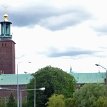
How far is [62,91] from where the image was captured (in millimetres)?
108312

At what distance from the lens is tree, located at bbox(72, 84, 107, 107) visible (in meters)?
76.0

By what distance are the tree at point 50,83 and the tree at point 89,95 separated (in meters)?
27.2

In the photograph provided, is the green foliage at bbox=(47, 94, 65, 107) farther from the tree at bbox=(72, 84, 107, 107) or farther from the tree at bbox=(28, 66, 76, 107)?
the tree at bbox=(28, 66, 76, 107)

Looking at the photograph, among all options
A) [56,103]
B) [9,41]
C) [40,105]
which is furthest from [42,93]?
[9,41]

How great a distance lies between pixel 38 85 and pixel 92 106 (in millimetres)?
36851

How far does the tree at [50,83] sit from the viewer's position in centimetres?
10675

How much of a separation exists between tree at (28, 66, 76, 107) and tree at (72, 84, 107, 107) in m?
27.2

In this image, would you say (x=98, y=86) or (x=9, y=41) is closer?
(x=98, y=86)

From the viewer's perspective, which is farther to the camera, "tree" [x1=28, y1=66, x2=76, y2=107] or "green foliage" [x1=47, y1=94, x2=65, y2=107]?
"tree" [x1=28, y1=66, x2=76, y2=107]

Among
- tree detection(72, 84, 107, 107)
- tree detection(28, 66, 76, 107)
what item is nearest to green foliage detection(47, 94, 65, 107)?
tree detection(72, 84, 107, 107)

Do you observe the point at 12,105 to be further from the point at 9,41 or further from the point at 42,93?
the point at 9,41

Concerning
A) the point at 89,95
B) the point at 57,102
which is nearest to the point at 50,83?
the point at 57,102

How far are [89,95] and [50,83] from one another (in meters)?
31.5

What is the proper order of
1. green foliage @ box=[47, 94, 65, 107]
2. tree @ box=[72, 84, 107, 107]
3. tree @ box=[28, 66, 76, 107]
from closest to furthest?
tree @ box=[72, 84, 107, 107] → green foliage @ box=[47, 94, 65, 107] → tree @ box=[28, 66, 76, 107]
